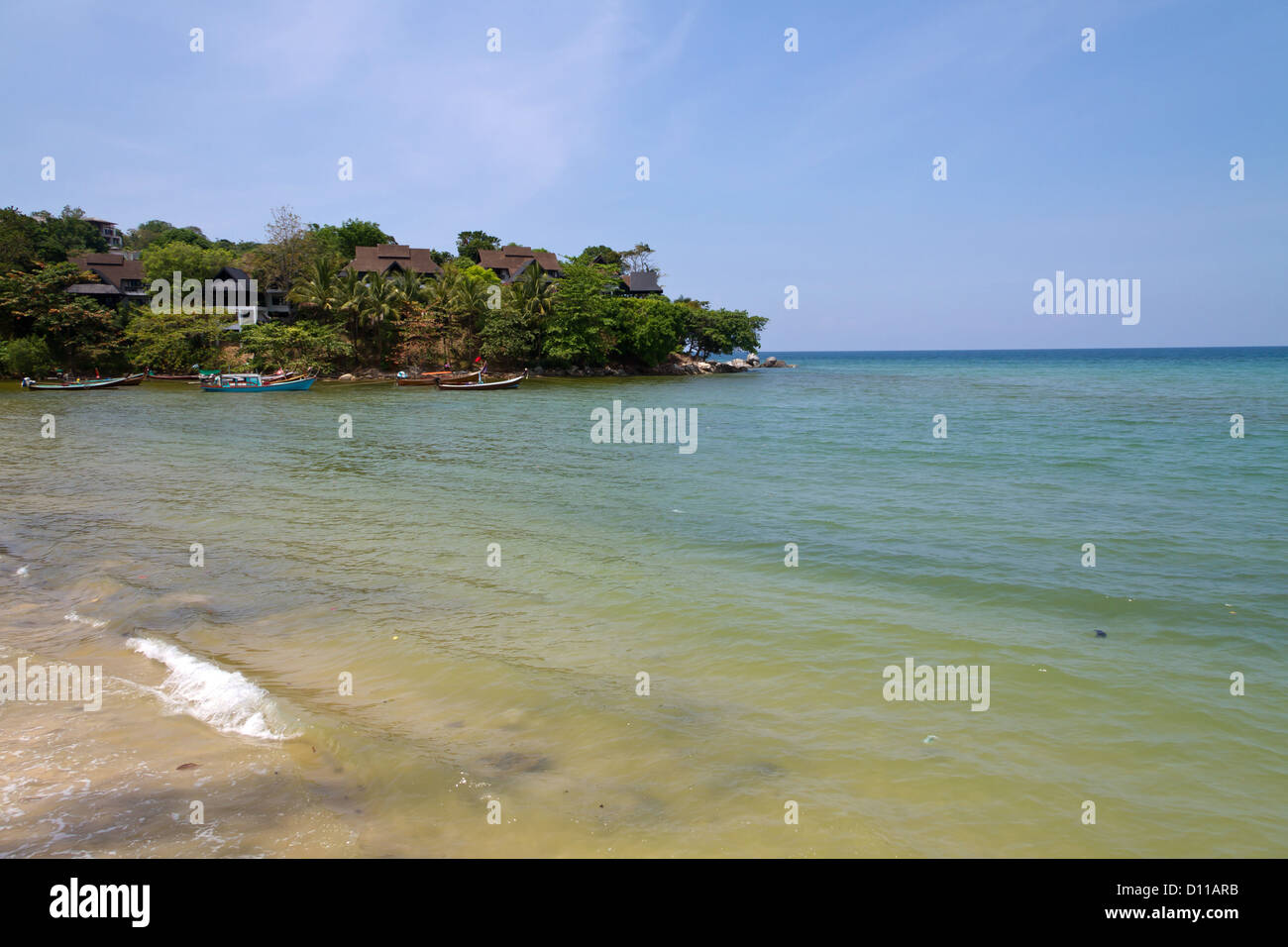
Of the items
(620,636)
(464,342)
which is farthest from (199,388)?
(620,636)

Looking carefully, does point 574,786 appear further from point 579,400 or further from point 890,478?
point 579,400

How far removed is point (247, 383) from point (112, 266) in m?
38.4

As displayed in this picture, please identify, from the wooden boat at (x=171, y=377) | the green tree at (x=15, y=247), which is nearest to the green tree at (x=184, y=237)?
the green tree at (x=15, y=247)

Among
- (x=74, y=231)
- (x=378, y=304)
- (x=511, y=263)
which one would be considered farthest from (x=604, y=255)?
(x=74, y=231)

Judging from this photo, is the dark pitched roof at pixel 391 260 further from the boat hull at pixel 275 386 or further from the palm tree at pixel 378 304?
the boat hull at pixel 275 386

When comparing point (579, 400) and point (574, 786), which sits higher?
point (579, 400)

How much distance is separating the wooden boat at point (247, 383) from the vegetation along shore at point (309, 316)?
809 cm

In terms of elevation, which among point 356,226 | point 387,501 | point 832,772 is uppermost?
point 356,226

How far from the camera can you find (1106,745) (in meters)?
5.43

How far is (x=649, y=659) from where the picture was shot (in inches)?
278

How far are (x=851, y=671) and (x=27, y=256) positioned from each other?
69.8m

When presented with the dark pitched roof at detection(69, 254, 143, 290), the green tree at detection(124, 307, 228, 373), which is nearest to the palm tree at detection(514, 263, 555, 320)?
the green tree at detection(124, 307, 228, 373)

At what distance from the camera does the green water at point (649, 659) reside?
4.47 meters
